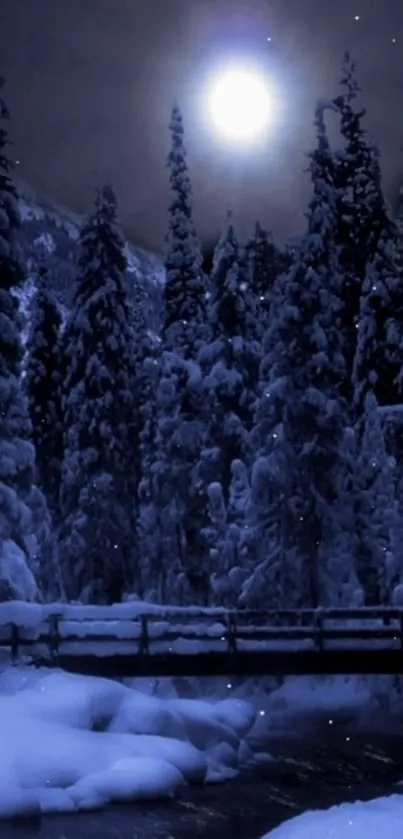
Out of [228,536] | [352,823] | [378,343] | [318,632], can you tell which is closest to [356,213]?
[378,343]

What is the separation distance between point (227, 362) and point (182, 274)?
160 inches

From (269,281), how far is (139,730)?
31582 mm

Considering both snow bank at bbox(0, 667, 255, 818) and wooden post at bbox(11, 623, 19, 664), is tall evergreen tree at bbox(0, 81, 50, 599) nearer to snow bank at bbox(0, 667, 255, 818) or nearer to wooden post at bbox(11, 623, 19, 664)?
wooden post at bbox(11, 623, 19, 664)

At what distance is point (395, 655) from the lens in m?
24.3

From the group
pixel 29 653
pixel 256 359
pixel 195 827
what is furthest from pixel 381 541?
pixel 195 827

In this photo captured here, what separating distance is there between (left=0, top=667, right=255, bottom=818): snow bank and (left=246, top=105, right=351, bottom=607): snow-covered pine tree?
11518 millimetres

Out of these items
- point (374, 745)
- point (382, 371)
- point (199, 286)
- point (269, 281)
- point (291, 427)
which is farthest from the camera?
point (269, 281)

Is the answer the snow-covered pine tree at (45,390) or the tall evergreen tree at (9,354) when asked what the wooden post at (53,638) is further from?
the snow-covered pine tree at (45,390)

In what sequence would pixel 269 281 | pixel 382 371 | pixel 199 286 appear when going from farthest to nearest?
pixel 269 281
pixel 199 286
pixel 382 371

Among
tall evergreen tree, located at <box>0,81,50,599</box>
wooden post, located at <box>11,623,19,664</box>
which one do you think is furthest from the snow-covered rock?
wooden post, located at <box>11,623,19,664</box>

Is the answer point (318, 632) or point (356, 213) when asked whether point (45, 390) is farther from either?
point (318, 632)

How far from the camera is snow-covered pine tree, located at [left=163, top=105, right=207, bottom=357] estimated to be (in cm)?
4178

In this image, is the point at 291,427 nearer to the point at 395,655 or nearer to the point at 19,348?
the point at 19,348

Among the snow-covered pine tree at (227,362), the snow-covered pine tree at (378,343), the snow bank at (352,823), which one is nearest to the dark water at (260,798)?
the snow bank at (352,823)
